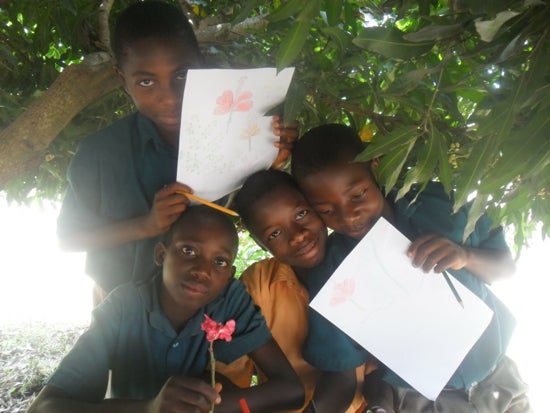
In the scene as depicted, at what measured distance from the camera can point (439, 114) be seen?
1.36 metres

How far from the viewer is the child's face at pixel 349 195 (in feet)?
4.58

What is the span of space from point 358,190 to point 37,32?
117 cm

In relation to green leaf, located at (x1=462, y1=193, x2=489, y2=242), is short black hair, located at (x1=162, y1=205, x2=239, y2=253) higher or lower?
lower

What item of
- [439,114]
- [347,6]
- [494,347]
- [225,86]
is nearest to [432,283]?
[494,347]

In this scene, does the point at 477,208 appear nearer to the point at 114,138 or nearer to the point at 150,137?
the point at 150,137

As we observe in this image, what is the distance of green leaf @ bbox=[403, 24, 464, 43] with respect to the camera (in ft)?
2.52

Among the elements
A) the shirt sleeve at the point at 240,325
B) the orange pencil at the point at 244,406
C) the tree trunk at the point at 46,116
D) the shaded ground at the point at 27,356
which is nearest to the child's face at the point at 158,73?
the tree trunk at the point at 46,116

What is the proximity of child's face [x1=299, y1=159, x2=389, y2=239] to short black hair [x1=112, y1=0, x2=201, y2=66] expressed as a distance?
50 cm

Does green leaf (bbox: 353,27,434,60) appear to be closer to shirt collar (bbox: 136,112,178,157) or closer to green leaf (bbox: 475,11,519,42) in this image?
green leaf (bbox: 475,11,519,42)

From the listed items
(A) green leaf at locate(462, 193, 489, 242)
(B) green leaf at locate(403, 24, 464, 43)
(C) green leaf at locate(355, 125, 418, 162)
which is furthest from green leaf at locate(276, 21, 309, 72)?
(A) green leaf at locate(462, 193, 489, 242)

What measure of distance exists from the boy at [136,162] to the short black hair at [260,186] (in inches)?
3.3

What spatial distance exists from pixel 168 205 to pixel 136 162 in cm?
30

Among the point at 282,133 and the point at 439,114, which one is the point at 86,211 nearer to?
the point at 282,133

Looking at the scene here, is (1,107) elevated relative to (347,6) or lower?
lower
